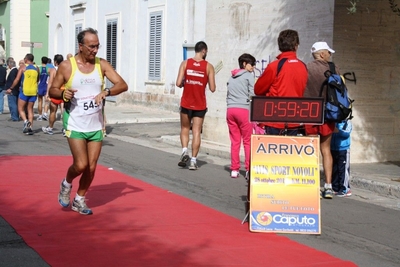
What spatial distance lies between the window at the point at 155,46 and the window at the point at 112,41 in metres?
3.29

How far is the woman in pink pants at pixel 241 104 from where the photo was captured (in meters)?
11.2

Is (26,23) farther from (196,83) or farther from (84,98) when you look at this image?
(84,98)

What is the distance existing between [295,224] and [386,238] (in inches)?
38.0

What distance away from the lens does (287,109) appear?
7.93 meters

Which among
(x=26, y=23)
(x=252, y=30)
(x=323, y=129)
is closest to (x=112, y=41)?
(x=252, y=30)

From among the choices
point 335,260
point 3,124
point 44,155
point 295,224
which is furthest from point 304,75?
point 3,124

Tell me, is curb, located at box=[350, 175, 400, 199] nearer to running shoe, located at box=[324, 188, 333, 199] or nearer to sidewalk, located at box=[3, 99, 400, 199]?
sidewalk, located at box=[3, 99, 400, 199]

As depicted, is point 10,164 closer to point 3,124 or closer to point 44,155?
point 44,155

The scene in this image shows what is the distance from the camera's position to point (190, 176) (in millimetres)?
11555

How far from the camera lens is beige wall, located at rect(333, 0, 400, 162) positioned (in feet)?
41.1

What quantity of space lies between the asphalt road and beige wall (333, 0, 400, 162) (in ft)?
8.50

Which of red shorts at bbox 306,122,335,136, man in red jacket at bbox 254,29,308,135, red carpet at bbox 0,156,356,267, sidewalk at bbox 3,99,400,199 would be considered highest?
man in red jacket at bbox 254,29,308,135

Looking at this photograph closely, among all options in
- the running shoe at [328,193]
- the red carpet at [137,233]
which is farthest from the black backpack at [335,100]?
the red carpet at [137,233]

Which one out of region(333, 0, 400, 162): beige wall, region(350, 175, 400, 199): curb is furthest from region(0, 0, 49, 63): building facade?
region(350, 175, 400, 199): curb
